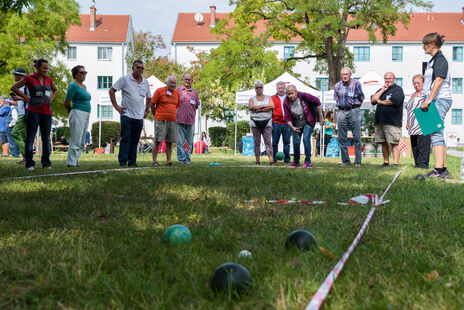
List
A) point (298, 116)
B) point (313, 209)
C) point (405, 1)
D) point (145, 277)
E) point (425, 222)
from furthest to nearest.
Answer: point (405, 1), point (298, 116), point (313, 209), point (425, 222), point (145, 277)

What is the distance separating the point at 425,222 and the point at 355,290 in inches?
58.8

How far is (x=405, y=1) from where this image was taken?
60.6ft

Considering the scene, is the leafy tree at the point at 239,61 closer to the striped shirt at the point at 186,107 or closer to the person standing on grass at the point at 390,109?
the striped shirt at the point at 186,107

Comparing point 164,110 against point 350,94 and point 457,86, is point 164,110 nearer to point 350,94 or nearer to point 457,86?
point 350,94

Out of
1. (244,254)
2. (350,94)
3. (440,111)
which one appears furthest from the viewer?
(350,94)

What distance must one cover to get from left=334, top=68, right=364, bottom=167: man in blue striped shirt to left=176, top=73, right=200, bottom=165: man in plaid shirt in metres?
2.86

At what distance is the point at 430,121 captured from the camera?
584cm

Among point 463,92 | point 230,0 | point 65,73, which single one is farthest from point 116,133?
point 463,92

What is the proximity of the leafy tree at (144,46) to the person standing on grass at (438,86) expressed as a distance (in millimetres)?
29278

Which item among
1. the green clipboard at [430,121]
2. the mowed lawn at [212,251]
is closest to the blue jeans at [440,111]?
the green clipboard at [430,121]

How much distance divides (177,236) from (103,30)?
42148 mm

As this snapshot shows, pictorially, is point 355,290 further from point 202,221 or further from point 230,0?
point 230,0

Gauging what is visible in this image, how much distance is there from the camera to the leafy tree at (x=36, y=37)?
20.6m

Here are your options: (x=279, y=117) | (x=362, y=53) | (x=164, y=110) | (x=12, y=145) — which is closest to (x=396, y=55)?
(x=362, y=53)
